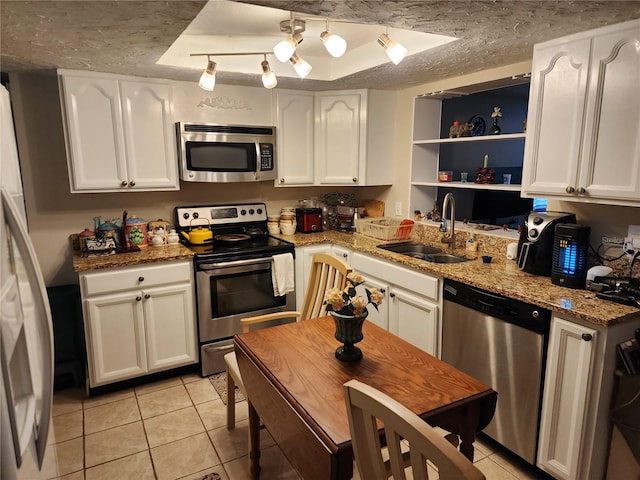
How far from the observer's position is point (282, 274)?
3.30 metres

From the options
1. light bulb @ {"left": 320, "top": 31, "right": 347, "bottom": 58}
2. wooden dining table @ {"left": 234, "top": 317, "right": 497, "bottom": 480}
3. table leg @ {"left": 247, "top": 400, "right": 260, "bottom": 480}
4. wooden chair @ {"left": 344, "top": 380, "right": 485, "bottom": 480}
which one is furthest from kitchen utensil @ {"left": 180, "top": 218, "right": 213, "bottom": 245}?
wooden chair @ {"left": 344, "top": 380, "right": 485, "bottom": 480}

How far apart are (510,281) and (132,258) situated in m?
2.38

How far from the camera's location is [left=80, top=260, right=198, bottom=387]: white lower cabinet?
2777mm

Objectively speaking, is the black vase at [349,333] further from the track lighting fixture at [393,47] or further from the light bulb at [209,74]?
the light bulb at [209,74]

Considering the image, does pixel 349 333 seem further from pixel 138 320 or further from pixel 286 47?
pixel 138 320

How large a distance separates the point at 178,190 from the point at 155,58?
1.16 metres

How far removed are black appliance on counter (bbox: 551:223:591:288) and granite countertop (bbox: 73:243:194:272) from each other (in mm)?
2318

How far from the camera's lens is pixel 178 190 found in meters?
3.41

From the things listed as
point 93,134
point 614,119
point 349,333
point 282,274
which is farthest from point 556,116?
point 93,134

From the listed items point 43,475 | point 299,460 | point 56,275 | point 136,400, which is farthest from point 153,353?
point 299,460

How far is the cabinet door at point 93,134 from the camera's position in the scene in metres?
2.80

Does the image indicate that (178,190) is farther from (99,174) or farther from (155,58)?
(155,58)

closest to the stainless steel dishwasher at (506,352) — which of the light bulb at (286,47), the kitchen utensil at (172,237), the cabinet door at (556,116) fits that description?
the cabinet door at (556,116)

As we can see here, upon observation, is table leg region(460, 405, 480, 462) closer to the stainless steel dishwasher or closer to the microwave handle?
the stainless steel dishwasher
